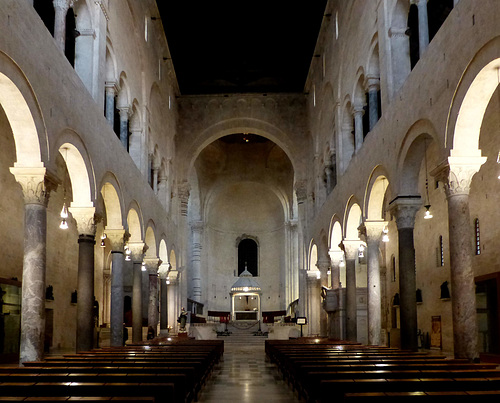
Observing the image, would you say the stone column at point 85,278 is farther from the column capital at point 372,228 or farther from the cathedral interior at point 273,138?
the column capital at point 372,228

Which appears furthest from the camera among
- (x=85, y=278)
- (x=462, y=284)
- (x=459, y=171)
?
(x=85, y=278)

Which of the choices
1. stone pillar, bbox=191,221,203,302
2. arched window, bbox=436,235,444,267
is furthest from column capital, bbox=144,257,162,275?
stone pillar, bbox=191,221,203,302

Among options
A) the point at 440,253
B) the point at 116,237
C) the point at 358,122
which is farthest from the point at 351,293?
A: the point at 116,237


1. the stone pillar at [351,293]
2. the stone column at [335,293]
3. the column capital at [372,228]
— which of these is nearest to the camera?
the column capital at [372,228]

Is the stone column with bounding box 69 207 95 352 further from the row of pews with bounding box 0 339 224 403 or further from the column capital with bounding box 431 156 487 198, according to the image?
the column capital with bounding box 431 156 487 198

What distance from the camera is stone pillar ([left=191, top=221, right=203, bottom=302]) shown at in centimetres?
4628

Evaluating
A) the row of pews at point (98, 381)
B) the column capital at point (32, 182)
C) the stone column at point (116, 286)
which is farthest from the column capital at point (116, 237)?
the row of pews at point (98, 381)

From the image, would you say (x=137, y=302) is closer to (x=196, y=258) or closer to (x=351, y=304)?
(x=351, y=304)

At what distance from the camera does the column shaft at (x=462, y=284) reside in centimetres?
1155

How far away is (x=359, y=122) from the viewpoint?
22.1 meters

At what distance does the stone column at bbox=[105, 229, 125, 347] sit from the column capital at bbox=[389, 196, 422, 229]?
935 centimetres

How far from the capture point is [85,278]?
1617 centimetres

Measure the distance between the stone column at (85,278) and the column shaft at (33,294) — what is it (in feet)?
12.7

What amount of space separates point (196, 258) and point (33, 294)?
114ft
